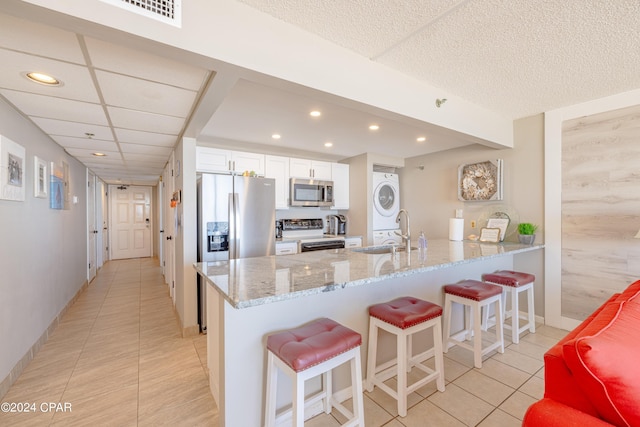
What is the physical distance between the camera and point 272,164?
12.8ft

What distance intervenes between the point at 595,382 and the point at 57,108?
10.9 ft

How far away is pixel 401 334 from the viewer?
1636 millimetres

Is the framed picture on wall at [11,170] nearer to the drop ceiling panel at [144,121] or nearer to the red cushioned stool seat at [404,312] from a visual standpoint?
the drop ceiling panel at [144,121]

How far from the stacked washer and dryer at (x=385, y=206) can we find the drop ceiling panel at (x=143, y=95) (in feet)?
10.3

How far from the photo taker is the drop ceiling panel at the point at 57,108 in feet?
6.18

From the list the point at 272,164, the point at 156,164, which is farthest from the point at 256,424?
the point at 156,164

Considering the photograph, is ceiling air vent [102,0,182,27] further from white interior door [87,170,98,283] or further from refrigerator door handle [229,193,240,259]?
white interior door [87,170,98,283]

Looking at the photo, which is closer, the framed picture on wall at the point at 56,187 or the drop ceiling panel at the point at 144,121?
the drop ceiling panel at the point at 144,121

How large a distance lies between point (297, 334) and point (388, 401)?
34.9 inches

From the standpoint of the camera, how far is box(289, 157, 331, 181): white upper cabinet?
13.5 feet

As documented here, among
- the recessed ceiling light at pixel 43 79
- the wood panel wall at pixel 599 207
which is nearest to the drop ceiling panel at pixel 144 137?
the recessed ceiling light at pixel 43 79

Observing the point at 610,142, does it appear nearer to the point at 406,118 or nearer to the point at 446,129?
the point at 446,129

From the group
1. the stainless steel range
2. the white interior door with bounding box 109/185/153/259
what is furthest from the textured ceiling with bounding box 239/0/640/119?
the white interior door with bounding box 109/185/153/259

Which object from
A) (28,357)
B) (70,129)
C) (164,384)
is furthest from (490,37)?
(28,357)
